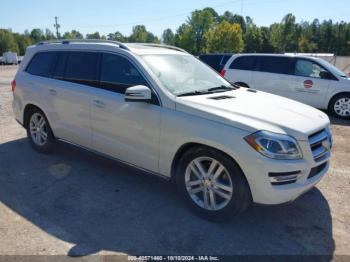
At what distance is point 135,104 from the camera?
4242mm

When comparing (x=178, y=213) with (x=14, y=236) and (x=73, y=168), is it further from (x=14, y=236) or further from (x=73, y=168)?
(x=73, y=168)

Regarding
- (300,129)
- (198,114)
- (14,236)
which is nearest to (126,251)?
(14,236)

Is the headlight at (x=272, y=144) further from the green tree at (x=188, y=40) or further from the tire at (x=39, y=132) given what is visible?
the green tree at (x=188, y=40)

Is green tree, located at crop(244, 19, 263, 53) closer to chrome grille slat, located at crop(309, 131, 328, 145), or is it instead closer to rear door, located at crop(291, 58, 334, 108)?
rear door, located at crop(291, 58, 334, 108)

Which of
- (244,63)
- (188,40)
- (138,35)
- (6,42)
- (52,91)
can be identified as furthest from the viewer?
(138,35)

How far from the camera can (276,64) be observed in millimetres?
10578

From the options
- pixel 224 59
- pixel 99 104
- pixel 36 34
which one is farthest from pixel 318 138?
pixel 36 34

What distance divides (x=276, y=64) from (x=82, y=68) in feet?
23.2

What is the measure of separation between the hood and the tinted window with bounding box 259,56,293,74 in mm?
6258

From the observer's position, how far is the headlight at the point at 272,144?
3355 mm

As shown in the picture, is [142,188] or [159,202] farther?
[142,188]

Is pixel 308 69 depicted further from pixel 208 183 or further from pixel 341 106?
pixel 208 183

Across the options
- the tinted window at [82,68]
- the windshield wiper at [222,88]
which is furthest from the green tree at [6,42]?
the windshield wiper at [222,88]

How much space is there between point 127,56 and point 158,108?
92cm
